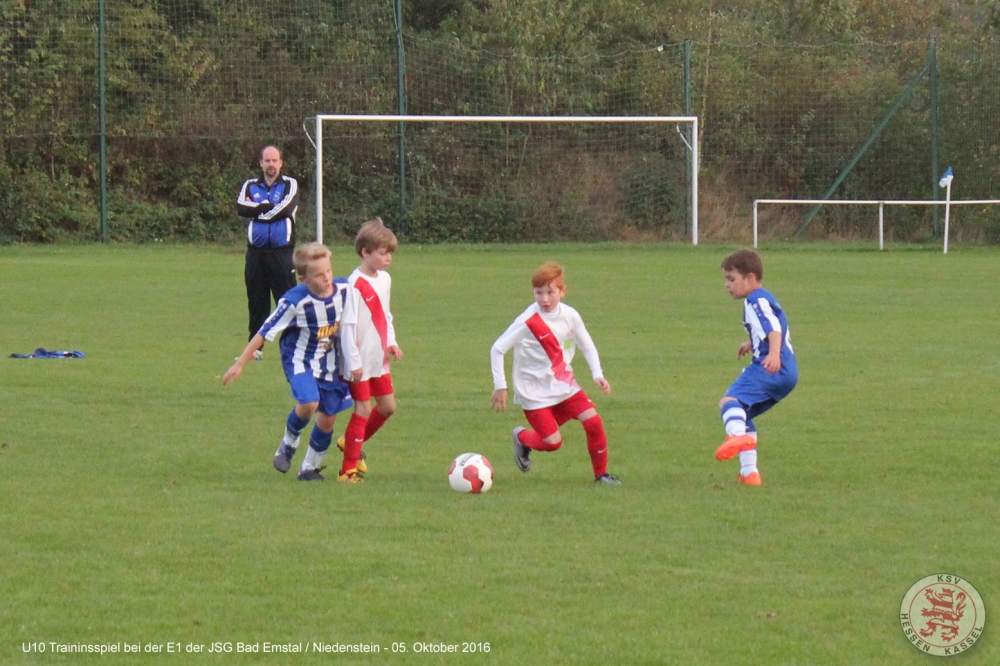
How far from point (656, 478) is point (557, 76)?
73.6 ft

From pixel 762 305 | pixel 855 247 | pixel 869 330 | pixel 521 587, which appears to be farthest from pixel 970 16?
pixel 521 587

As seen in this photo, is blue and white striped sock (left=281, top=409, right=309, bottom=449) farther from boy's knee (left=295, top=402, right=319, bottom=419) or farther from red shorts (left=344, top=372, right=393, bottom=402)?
red shorts (left=344, top=372, right=393, bottom=402)

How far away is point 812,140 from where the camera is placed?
29.0 meters

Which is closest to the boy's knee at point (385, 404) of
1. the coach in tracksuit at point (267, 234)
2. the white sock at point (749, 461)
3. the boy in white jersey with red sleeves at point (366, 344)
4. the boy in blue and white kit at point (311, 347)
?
the boy in white jersey with red sleeves at point (366, 344)

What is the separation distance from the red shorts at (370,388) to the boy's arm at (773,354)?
1916mm

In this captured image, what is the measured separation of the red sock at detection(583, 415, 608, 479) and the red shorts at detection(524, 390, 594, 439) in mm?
154

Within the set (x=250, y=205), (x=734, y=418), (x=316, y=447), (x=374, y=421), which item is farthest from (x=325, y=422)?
(x=250, y=205)

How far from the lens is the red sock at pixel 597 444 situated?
709 centimetres

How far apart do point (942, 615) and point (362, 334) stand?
140 inches

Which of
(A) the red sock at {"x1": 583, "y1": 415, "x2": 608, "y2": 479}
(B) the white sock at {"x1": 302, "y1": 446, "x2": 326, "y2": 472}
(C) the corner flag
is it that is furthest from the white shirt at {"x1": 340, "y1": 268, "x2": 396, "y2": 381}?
(C) the corner flag

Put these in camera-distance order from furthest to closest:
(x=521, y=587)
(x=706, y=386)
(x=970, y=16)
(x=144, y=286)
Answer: (x=970, y=16) < (x=144, y=286) < (x=706, y=386) < (x=521, y=587)

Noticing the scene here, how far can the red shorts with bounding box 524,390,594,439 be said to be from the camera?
7.29m

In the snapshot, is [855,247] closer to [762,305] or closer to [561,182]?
[561,182]

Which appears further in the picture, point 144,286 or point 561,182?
point 561,182
